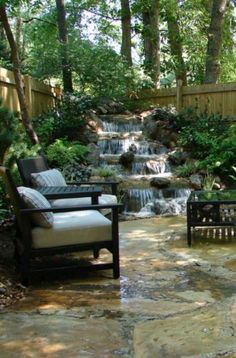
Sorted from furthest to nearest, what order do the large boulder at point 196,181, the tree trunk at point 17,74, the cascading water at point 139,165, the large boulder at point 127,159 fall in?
the large boulder at point 127,159 → the large boulder at point 196,181 → the cascading water at point 139,165 → the tree trunk at point 17,74

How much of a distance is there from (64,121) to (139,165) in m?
2.58

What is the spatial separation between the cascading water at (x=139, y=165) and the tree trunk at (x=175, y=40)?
4761 mm

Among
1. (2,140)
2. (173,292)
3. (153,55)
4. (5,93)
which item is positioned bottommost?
(173,292)

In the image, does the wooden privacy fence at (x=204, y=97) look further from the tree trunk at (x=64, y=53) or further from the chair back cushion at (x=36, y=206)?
the chair back cushion at (x=36, y=206)

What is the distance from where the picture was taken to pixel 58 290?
3.46 metres

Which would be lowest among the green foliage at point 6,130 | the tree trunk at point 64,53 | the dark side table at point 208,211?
the dark side table at point 208,211

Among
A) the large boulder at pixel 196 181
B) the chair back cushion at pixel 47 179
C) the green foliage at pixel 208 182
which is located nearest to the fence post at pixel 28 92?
the large boulder at pixel 196 181

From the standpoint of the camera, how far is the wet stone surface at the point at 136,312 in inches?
93.6

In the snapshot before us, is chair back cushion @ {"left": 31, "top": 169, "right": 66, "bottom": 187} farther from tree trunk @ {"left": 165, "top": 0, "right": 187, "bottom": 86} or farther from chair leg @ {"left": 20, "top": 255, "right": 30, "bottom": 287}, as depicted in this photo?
tree trunk @ {"left": 165, "top": 0, "right": 187, "bottom": 86}

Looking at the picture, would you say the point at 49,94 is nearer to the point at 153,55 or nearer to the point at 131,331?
the point at 153,55

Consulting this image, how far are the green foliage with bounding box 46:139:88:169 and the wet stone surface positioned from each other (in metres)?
4.82

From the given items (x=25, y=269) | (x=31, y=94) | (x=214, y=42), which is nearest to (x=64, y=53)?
(x=31, y=94)

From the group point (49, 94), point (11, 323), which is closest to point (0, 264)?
point (11, 323)

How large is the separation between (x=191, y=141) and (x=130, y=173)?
1960 mm
